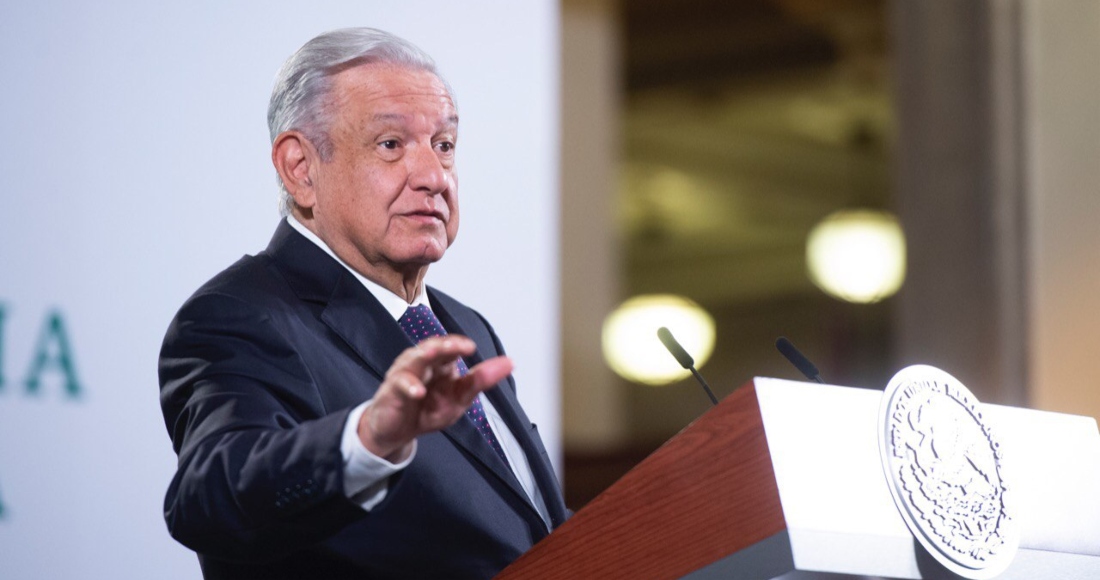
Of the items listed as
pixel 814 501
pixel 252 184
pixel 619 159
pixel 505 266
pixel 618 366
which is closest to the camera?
pixel 814 501

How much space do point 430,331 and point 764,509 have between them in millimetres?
805

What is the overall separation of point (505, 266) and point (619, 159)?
856 centimetres

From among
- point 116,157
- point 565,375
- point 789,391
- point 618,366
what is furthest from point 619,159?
point 789,391

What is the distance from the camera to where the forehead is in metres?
1.92

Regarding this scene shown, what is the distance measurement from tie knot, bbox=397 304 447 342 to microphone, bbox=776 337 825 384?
480 mm

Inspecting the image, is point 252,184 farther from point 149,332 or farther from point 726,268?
point 726,268

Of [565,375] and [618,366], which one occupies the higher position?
[565,375]

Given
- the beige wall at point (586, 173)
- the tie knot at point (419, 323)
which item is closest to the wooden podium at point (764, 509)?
the tie knot at point (419, 323)

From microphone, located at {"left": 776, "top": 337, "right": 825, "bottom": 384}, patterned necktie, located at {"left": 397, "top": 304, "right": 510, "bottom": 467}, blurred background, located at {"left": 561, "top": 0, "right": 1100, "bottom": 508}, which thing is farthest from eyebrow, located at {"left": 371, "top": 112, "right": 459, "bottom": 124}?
Result: blurred background, located at {"left": 561, "top": 0, "right": 1100, "bottom": 508}

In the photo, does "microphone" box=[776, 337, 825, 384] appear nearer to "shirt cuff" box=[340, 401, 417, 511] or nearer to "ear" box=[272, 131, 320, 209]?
"shirt cuff" box=[340, 401, 417, 511]

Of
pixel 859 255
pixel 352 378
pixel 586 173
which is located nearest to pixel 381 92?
pixel 352 378

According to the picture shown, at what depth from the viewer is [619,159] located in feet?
37.4

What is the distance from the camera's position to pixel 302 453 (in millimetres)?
1354

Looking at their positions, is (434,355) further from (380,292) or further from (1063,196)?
(1063,196)
